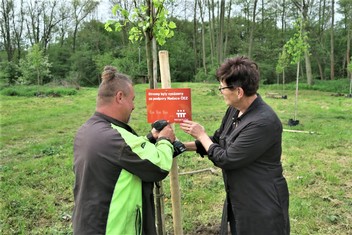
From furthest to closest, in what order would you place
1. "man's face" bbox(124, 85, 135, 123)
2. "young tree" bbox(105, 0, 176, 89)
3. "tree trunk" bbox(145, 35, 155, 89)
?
"tree trunk" bbox(145, 35, 155, 89) → "young tree" bbox(105, 0, 176, 89) → "man's face" bbox(124, 85, 135, 123)

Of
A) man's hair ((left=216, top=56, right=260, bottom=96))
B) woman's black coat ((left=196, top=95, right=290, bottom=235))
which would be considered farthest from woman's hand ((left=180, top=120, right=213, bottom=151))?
man's hair ((left=216, top=56, right=260, bottom=96))

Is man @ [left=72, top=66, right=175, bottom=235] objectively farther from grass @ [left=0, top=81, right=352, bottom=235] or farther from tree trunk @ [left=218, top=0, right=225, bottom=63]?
tree trunk @ [left=218, top=0, right=225, bottom=63]

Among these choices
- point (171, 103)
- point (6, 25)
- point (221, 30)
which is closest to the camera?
point (171, 103)

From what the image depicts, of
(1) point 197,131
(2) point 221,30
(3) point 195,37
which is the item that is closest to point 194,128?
(1) point 197,131

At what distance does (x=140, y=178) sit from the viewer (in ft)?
6.87

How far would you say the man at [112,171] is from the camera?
200 centimetres

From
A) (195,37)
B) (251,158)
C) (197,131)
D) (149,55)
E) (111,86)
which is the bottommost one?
(251,158)

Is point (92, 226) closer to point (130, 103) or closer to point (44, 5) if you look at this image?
point (130, 103)

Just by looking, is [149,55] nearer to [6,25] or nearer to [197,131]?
[197,131]

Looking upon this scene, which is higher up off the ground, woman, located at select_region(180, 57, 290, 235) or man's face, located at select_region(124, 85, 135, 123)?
man's face, located at select_region(124, 85, 135, 123)

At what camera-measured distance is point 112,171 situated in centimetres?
201

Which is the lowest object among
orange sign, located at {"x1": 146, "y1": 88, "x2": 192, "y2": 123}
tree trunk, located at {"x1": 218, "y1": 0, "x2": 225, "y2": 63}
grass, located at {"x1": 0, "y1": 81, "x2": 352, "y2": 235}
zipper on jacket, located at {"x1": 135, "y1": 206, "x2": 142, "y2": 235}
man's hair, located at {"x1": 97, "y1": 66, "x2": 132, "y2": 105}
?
grass, located at {"x1": 0, "y1": 81, "x2": 352, "y2": 235}

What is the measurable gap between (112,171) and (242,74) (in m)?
1.15

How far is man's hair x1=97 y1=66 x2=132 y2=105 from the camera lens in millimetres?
2186
